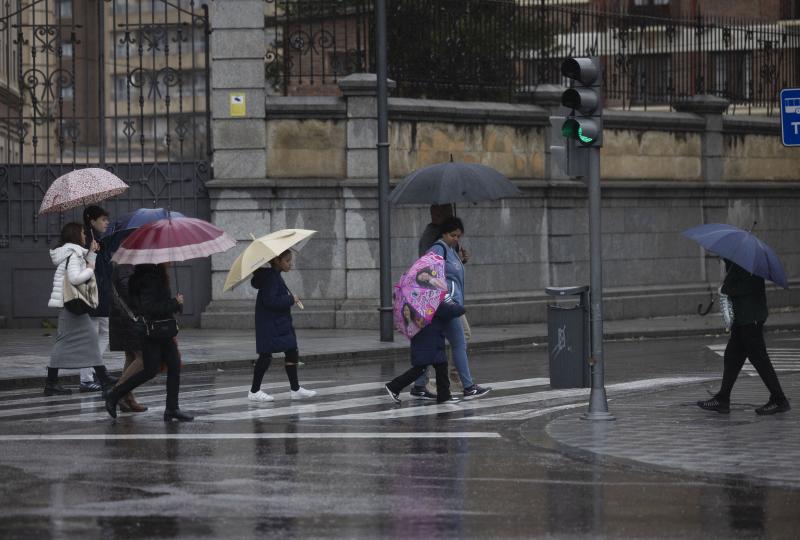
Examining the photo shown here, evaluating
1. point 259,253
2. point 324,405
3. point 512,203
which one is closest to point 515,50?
point 512,203

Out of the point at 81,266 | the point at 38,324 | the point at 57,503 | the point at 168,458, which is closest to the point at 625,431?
the point at 168,458

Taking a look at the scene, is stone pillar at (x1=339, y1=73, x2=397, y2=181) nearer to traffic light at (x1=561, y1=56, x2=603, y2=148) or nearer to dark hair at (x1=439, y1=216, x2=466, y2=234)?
dark hair at (x1=439, y1=216, x2=466, y2=234)

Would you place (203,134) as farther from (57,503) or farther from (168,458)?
(57,503)

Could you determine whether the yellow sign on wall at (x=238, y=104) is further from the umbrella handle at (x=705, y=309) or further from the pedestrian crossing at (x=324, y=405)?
the umbrella handle at (x=705, y=309)

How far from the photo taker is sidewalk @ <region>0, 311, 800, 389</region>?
59.7 feet

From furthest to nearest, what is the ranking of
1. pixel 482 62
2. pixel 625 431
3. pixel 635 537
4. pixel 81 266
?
pixel 482 62 → pixel 81 266 → pixel 625 431 → pixel 635 537

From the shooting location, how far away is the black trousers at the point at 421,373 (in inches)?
554

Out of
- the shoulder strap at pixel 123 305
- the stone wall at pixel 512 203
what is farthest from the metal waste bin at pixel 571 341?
the stone wall at pixel 512 203

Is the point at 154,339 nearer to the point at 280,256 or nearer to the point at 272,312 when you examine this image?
the point at 272,312

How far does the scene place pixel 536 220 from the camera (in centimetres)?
2545

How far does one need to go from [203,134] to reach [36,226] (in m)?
3.65

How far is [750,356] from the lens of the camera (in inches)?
519

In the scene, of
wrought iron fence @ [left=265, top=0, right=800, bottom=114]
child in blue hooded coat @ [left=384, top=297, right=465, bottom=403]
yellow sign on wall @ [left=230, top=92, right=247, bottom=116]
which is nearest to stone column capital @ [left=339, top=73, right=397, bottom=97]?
wrought iron fence @ [left=265, top=0, right=800, bottom=114]

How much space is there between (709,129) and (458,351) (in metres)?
14.7
